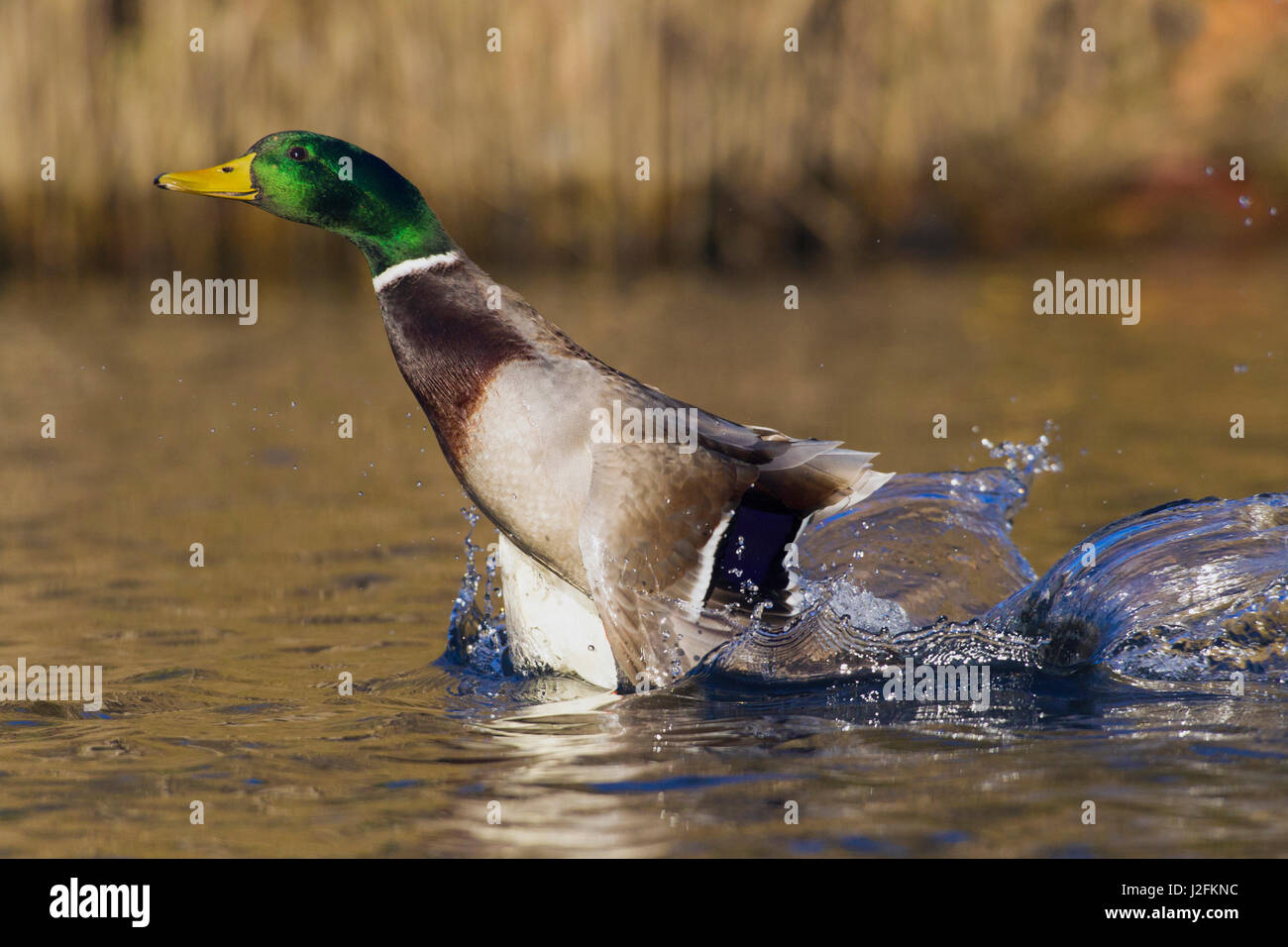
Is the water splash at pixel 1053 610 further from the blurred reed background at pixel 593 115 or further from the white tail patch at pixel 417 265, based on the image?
the blurred reed background at pixel 593 115

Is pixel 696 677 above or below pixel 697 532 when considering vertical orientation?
below

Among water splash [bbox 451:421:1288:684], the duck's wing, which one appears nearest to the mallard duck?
the duck's wing

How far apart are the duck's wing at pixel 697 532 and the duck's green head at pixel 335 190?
73 cm

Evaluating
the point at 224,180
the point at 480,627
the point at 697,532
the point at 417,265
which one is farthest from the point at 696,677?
the point at 224,180

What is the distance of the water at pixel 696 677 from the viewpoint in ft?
10.7

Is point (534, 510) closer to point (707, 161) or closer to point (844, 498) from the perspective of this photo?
point (844, 498)

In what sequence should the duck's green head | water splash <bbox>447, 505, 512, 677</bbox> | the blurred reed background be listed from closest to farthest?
the duck's green head, water splash <bbox>447, 505, 512, 677</bbox>, the blurred reed background

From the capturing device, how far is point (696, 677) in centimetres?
418

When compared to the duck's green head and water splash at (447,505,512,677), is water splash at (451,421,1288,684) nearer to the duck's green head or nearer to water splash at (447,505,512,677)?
water splash at (447,505,512,677)

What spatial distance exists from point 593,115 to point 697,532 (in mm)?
8361

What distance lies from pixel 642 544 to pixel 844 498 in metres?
0.51

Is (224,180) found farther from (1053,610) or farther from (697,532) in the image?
(1053,610)

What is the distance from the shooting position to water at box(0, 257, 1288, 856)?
10.7 ft

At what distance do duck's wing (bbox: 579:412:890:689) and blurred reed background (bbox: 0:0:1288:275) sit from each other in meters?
8.15
